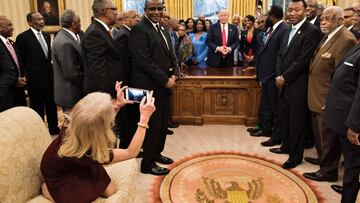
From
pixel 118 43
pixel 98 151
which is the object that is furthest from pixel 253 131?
pixel 98 151

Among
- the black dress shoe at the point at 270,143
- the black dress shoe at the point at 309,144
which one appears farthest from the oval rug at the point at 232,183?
the black dress shoe at the point at 309,144

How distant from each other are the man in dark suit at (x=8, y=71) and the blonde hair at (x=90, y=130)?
2.69 metres

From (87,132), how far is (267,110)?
3401 millimetres

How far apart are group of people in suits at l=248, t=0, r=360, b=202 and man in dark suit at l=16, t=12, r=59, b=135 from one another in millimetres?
3173

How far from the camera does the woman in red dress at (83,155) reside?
5.64 feet

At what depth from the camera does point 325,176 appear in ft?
11.0

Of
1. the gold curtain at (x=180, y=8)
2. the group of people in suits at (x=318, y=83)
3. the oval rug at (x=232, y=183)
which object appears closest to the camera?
the group of people in suits at (x=318, y=83)

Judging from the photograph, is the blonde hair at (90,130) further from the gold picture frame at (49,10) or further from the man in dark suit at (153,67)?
the gold picture frame at (49,10)

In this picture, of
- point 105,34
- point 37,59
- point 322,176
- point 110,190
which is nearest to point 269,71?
point 322,176

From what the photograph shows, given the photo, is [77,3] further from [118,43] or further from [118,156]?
[118,156]

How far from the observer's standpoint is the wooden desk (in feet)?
16.5

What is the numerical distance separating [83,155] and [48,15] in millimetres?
7344

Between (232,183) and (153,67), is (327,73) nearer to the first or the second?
(232,183)

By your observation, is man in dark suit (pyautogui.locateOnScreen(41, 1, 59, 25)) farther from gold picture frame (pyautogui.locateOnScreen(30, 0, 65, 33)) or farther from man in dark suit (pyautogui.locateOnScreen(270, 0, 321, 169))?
man in dark suit (pyautogui.locateOnScreen(270, 0, 321, 169))
